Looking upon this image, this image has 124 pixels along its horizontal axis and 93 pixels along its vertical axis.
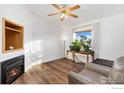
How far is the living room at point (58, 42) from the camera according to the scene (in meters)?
1.98

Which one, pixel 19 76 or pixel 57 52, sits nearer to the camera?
pixel 19 76

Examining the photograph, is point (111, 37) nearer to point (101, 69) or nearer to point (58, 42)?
point (101, 69)

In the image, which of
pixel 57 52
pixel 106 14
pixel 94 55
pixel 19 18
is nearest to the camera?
pixel 19 18

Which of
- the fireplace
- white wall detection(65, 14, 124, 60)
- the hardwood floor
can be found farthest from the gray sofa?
white wall detection(65, 14, 124, 60)

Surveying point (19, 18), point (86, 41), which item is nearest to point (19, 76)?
point (19, 18)

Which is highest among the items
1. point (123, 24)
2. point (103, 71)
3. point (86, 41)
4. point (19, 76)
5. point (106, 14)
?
point (106, 14)

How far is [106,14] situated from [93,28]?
2.44ft

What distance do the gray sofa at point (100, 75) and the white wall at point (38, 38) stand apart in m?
1.82

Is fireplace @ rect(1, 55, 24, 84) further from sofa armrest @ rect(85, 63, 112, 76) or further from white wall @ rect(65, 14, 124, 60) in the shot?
white wall @ rect(65, 14, 124, 60)

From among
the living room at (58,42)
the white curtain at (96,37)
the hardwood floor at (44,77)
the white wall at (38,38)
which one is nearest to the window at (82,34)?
the living room at (58,42)

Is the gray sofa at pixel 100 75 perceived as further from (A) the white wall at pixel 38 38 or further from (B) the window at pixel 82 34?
(B) the window at pixel 82 34

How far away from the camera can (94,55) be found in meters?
3.72

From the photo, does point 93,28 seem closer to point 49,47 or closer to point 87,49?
point 87,49
